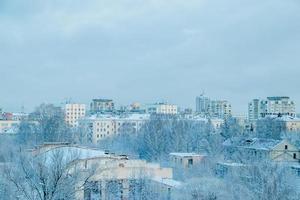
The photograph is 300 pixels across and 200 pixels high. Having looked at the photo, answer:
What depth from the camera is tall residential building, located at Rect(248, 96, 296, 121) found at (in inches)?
3831

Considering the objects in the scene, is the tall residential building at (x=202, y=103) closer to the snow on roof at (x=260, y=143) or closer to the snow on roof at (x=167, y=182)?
the snow on roof at (x=260, y=143)

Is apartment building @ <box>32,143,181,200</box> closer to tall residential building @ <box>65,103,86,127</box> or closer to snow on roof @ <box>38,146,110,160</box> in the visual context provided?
snow on roof @ <box>38,146,110,160</box>

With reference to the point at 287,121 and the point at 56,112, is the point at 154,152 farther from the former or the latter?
the point at 287,121

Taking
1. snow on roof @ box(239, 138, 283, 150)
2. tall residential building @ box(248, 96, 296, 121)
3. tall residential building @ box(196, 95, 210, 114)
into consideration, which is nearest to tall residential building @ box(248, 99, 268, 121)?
tall residential building @ box(248, 96, 296, 121)


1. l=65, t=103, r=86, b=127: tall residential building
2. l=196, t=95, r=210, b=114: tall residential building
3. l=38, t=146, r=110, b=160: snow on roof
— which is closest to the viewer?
l=38, t=146, r=110, b=160: snow on roof

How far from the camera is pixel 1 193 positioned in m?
13.9

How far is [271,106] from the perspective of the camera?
9738cm

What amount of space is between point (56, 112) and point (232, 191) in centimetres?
3365

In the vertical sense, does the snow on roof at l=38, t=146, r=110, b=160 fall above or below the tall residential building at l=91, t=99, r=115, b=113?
below

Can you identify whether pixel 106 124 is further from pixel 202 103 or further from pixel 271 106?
pixel 202 103

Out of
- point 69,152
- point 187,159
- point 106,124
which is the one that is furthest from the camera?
point 106,124

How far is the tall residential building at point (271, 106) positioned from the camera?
9731 cm

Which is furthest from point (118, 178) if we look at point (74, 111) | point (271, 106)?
point (271, 106)

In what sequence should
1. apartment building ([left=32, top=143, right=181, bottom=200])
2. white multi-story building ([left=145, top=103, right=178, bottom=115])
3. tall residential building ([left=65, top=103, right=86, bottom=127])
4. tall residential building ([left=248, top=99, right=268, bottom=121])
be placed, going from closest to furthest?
apartment building ([left=32, top=143, right=181, bottom=200]) → tall residential building ([left=65, top=103, right=86, bottom=127]) → white multi-story building ([left=145, top=103, right=178, bottom=115]) → tall residential building ([left=248, top=99, right=268, bottom=121])
